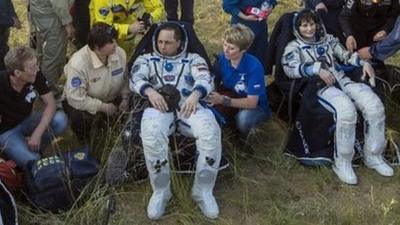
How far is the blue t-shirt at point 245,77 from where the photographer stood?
4.72 meters

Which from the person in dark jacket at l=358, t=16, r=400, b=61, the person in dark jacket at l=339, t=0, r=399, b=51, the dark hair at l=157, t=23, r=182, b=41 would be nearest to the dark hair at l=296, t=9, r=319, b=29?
the person in dark jacket at l=339, t=0, r=399, b=51

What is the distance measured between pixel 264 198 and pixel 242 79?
0.91 metres

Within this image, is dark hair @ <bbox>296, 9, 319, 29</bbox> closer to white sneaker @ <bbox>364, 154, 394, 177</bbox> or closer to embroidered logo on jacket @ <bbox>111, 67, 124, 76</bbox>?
white sneaker @ <bbox>364, 154, 394, 177</bbox>

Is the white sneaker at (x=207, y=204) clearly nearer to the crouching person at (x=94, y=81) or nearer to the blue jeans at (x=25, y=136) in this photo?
the crouching person at (x=94, y=81)

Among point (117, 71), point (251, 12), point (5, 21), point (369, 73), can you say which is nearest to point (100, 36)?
point (117, 71)

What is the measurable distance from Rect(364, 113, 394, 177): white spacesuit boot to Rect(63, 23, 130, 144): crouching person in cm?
178

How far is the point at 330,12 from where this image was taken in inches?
219

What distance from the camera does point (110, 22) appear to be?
515 cm

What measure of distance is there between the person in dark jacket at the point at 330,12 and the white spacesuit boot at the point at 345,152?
3.66ft

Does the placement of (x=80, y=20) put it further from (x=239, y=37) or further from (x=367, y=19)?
(x=367, y=19)

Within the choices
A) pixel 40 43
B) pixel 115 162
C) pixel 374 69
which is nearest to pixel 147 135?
pixel 115 162

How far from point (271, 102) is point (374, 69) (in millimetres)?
898

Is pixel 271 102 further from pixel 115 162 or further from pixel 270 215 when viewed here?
pixel 115 162

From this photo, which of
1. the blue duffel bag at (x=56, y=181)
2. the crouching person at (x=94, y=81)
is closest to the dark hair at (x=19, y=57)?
the crouching person at (x=94, y=81)
